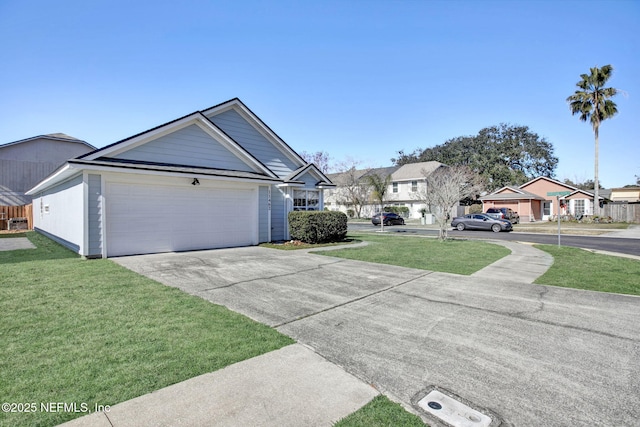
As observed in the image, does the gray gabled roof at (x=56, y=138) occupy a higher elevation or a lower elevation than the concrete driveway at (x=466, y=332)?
higher

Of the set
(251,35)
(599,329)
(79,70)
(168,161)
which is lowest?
(599,329)

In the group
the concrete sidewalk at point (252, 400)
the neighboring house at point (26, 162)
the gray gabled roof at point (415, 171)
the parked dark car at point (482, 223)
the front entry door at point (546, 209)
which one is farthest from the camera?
the gray gabled roof at point (415, 171)

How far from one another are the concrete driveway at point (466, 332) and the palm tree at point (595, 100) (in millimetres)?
35582

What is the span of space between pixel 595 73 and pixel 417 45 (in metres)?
30.6

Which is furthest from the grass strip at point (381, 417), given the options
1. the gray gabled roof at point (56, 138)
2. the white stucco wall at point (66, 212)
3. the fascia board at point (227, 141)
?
the gray gabled roof at point (56, 138)

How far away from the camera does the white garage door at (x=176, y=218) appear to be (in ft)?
34.0

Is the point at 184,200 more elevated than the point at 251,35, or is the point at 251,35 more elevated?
the point at 251,35

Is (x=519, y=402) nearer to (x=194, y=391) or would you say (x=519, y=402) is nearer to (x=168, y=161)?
(x=194, y=391)

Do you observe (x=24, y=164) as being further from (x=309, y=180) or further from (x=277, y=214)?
(x=309, y=180)

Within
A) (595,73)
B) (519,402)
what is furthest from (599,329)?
(595,73)

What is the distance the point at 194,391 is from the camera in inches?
111

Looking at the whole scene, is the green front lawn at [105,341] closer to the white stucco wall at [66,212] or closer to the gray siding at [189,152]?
the white stucco wall at [66,212]

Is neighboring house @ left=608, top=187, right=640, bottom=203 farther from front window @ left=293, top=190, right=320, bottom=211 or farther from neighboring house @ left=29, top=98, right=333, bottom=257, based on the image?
neighboring house @ left=29, top=98, right=333, bottom=257

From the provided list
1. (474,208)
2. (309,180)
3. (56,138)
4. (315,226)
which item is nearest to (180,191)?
(315,226)
